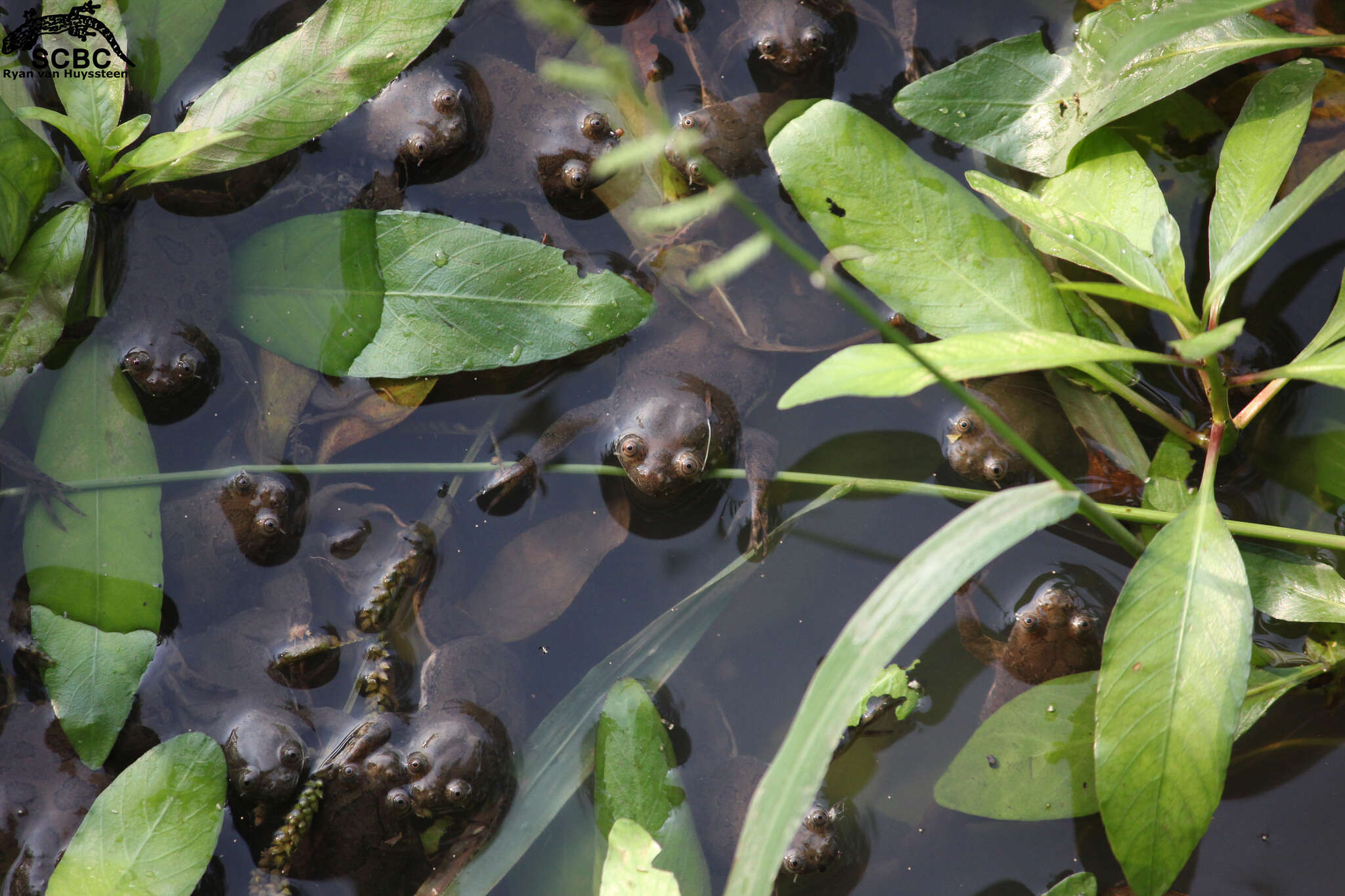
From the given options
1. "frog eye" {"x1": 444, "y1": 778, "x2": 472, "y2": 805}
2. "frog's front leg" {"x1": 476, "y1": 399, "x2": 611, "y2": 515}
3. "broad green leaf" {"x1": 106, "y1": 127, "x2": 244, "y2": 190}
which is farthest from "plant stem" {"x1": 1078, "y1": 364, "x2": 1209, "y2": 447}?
"broad green leaf" {"x1": 106, "y1": 127, "x2": 244, "y2": 190}

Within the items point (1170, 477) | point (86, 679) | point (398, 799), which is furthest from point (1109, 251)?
point (86, 679)

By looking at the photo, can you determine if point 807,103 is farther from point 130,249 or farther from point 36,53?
point 36,53

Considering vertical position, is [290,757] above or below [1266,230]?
below

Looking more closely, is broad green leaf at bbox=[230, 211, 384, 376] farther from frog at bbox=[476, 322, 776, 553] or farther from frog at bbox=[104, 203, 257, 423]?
frog at bbox=[476, 322, 776, 553]

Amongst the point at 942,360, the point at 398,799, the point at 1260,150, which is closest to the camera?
the point at 942,360

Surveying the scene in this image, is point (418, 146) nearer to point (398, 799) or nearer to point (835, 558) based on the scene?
point (835, 558)

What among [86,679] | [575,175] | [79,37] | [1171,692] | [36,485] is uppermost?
[79,37]

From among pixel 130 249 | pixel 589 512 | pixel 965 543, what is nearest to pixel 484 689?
pixel 589 512
